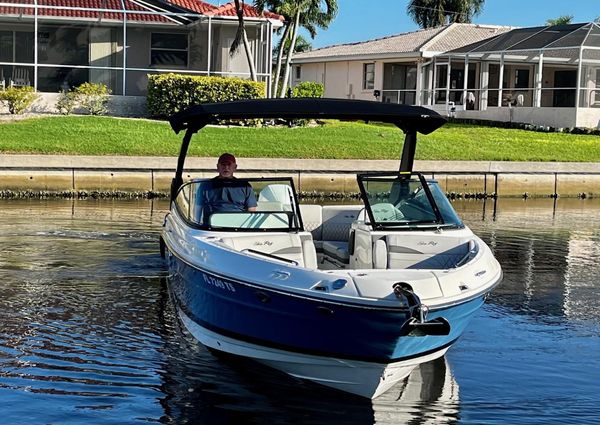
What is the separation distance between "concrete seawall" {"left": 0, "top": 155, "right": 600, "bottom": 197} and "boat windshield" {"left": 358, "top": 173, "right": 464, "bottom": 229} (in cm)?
1285

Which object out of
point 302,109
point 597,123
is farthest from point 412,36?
point 302,109

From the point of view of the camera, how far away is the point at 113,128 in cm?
2605

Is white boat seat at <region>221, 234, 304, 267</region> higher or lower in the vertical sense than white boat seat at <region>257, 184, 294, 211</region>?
lower

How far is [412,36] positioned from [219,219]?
4102 centimetres

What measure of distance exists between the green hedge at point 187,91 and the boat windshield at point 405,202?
19479mm

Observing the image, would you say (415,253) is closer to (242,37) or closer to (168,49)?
(242,37)

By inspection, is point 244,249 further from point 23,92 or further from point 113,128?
point 23,92

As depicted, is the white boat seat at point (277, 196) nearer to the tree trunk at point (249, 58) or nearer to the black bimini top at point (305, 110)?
the black bimini top at point (305, 110)

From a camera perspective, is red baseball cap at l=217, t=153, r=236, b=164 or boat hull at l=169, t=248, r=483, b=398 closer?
boat hull at l=169, t=248, r=483, b=398

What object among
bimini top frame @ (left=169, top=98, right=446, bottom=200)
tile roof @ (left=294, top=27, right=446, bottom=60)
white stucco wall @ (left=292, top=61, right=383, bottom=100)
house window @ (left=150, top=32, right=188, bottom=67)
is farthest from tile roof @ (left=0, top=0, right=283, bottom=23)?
bimini top frame @ (left=169, top=98, right=446, bottom=200)

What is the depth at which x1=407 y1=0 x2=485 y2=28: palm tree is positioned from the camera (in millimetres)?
66438

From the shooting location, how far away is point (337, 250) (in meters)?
10.1

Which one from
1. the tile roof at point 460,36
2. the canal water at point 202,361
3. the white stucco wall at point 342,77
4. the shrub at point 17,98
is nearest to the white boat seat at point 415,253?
the canal water at point 202,361

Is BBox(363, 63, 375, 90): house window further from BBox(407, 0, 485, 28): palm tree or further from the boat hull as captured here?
the boat hull
